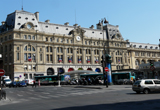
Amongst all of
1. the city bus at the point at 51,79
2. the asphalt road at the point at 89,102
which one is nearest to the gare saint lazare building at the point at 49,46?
the city bus at the point at 51,79

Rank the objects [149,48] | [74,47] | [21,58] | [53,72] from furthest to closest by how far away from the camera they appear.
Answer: [149,48] < [74,47] < [53,72] < [21,58]

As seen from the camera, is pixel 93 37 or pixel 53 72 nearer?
pixel 53 72

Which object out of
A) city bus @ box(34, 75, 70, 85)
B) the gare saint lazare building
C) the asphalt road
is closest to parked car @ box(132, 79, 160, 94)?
the asphalt road

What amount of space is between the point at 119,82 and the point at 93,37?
4759 cm

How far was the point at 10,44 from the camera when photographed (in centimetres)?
7775

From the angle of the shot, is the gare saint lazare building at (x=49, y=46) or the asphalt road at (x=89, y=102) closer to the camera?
the asphalt road at (x=89, y=102)

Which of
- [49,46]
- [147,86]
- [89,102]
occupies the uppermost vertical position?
[49,46]

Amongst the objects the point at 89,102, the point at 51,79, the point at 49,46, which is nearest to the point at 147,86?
the point at 89,102

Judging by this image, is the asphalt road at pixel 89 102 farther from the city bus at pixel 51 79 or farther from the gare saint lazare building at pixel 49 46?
the gare saint lazare building at pixel 49 46

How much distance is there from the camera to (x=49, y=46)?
84938 millimetres

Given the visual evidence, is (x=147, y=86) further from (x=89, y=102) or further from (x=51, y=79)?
(x=51, y=79)

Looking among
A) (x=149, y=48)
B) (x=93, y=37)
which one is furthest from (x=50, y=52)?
(x=149, y=48)

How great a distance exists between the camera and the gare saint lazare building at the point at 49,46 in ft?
252

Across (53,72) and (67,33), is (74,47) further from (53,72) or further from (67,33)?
(53,72)
